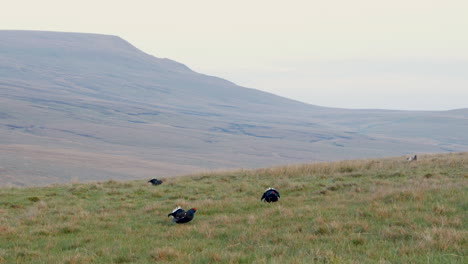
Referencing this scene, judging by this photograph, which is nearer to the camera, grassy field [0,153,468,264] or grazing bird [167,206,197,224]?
grassy field [0,153,468,264]

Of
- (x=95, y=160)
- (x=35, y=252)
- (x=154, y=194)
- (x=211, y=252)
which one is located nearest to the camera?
(x=211, y=252)

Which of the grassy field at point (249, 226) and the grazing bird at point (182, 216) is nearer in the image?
the grassy field at point (249, 226)

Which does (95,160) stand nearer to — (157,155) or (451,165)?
(157,155)

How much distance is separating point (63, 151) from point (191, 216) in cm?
10860

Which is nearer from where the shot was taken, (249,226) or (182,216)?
(249,226)

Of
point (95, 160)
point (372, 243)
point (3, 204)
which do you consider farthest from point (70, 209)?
point (95, 160)

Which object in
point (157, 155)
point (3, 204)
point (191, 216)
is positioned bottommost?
point (157, 155)

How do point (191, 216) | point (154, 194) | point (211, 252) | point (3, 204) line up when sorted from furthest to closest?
point (154, 194)
point (3, 204)
point (191, 216)
point (211, 252)

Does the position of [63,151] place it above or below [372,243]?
below

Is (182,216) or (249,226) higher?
(249,226)

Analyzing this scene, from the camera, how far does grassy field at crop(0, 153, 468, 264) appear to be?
25.2ft

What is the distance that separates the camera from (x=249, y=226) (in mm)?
10172

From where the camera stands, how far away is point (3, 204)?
15.4 metres

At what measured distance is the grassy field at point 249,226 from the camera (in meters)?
7.67
